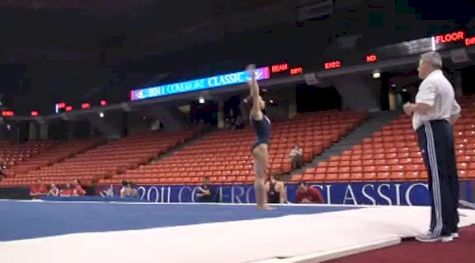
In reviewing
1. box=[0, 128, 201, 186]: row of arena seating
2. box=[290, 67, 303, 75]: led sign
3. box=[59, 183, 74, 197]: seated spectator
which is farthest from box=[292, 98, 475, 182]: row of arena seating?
box=[0, 128, 201, 186]: row of arena seating

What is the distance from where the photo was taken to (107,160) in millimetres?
18094

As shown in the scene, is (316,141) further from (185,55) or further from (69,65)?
(69,65)

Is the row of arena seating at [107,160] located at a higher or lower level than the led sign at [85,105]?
lower

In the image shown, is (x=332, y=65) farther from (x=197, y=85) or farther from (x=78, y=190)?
(x=78, y=190)

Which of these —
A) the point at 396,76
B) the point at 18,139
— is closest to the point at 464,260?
the point at 396,76

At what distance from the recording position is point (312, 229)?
296cm

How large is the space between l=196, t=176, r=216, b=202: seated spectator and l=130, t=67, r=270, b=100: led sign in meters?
5.08

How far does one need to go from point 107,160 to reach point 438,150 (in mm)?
16394

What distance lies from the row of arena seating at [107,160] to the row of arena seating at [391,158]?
800cm

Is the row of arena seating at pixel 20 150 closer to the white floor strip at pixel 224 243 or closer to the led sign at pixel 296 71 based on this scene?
the led sign at pixel 296 71

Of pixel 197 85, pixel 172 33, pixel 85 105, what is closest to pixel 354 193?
pixel 197 85

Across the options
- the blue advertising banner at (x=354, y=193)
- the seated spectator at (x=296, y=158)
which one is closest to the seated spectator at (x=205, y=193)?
the blue advertising banner at (x=354, y=193)

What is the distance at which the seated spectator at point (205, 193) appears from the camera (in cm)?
1092

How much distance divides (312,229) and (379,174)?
6907mm
